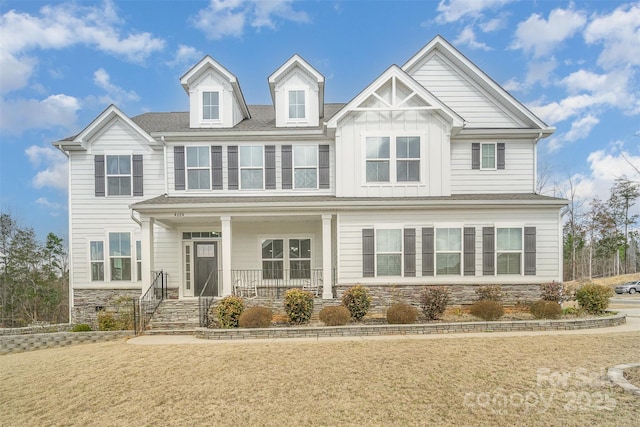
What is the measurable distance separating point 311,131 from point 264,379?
34.0 feet

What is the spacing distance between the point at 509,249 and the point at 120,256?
1514 cm

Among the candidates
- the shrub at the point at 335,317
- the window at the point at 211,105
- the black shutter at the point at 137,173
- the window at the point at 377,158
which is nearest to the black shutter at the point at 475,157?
the window at the point at 377,158

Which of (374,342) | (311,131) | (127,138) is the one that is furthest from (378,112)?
(127,138)

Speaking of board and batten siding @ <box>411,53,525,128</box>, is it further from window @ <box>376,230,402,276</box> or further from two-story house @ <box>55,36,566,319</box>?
window @ <box>376,230,402,276</box>

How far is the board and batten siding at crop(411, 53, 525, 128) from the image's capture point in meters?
15.4

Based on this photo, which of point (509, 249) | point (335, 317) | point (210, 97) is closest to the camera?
point (335, 317)

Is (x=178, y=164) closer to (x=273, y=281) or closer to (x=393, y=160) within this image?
(x=273, y=281)

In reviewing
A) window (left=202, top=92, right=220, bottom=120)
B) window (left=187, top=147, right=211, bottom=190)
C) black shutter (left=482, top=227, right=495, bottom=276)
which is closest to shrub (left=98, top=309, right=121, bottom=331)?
window (left=187, top=147, right=211, bottom=190)

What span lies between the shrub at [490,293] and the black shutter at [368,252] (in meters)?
3.80

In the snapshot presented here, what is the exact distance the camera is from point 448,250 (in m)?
13.9

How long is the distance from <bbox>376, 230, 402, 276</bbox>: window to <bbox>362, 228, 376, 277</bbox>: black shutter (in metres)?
0.19

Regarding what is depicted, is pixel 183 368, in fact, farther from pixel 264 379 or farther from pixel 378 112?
pixel 378 112

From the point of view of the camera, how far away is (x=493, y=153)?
15086 mm

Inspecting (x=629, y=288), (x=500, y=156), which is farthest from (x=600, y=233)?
(x=500, y=156)
